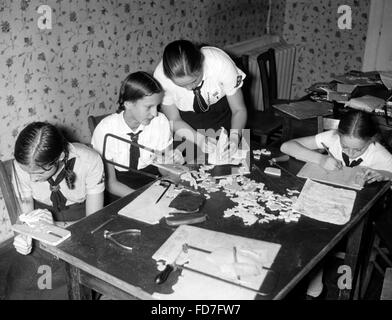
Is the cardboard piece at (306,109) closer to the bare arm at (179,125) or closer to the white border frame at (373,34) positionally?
the bare arm at (179,125)

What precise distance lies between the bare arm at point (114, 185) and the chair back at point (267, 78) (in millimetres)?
2005

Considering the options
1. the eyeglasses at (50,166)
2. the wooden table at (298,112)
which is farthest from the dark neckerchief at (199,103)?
the eyeglasses at (50,166)

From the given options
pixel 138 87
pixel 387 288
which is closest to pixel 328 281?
pixel 387 288

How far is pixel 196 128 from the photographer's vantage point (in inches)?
113

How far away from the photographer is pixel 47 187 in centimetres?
206

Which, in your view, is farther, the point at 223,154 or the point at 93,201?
the point at 223,154

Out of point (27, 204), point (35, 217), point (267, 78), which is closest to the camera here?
point (35, 217)

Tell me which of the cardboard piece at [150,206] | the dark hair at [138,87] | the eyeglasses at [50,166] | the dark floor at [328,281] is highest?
the dark hair at [138,87]

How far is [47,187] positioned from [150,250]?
2.81ft

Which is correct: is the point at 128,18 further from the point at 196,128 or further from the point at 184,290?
the point at 184,290

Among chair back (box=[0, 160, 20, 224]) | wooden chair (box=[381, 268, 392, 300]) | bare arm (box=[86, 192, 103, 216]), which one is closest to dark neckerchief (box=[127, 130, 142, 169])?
bare arm (box=[86, 192, 103, 216])

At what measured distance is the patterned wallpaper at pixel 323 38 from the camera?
16.2 feet

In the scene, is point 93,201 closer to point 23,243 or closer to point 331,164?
point 23,243
